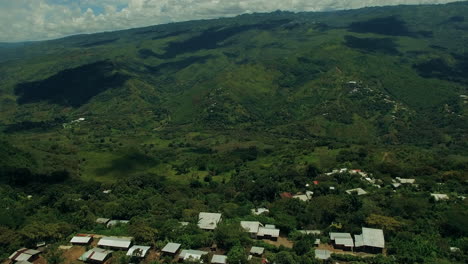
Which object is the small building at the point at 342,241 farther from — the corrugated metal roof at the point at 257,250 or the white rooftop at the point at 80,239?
the white rooftop at the point at 80,239

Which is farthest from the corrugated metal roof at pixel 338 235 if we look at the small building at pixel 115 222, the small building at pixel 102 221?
the small building at pixel 102 221

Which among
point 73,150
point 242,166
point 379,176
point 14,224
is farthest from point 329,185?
point 73,150

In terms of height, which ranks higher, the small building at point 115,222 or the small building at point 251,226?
the small building at point 251,226

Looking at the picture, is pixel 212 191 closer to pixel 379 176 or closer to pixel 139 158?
pixel 379 176

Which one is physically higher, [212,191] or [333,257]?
[333,257]

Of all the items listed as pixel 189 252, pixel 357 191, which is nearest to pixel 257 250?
pixel 189 252

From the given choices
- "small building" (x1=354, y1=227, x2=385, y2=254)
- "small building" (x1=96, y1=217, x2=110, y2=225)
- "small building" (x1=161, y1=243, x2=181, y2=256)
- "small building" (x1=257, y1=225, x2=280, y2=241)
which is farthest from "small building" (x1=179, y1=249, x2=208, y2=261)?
"small building" (x1=354, y1=227, x2=385, y2=254)
